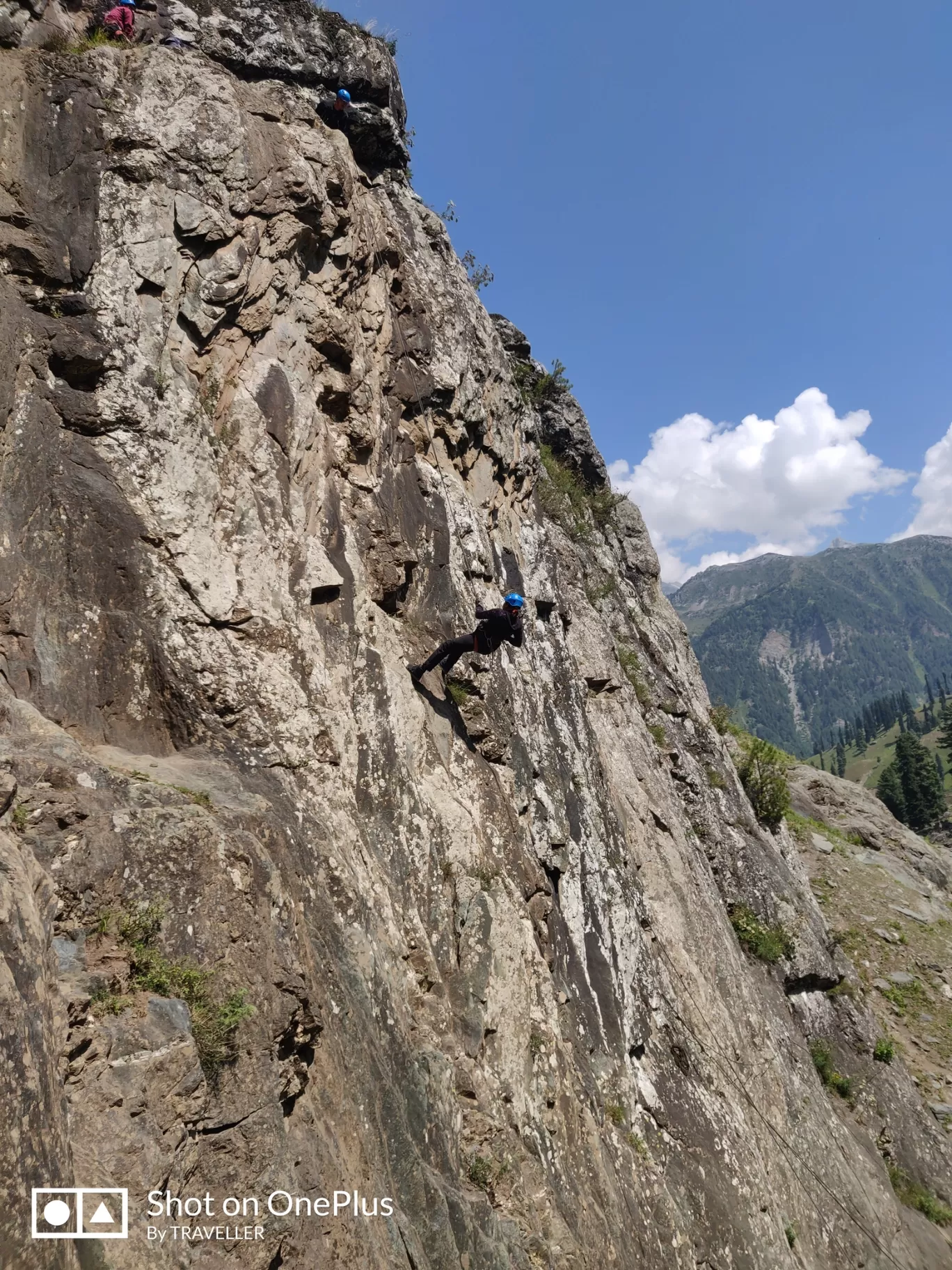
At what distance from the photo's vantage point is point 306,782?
9.10m

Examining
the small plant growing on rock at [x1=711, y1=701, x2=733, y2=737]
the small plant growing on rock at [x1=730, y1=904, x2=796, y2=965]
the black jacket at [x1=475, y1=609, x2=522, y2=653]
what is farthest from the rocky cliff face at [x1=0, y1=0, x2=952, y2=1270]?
the small plant growing on rock at [x1=711, y1=701, x2=733, y2=737]

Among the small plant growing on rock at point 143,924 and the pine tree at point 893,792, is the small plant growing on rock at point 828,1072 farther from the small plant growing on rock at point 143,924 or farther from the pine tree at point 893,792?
the pine tree at point 893,792

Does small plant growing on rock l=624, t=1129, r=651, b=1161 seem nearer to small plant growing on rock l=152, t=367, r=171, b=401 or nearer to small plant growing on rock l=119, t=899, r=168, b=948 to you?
small plant growing on rock l=119, t=899, r=168, b=948

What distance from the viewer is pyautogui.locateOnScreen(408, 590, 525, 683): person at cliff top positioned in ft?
41.6

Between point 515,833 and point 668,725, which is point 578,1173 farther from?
point 668,725

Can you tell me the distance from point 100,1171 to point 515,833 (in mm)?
8445

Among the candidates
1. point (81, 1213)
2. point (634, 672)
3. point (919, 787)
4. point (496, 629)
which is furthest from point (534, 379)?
point (919, 787)

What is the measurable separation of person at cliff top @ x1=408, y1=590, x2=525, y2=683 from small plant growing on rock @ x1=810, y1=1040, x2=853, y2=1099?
52.2 ft

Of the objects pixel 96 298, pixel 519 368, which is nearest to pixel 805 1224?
pixel 96 298

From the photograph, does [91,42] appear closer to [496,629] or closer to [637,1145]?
[496,629]

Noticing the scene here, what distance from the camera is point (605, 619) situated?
23.9 m

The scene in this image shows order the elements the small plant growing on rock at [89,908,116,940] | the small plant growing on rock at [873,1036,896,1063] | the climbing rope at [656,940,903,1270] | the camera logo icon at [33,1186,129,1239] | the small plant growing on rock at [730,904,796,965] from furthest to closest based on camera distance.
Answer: the small plant growing on rock at [873,1036,896,1063], the small plant growing on rock at [730,904,796,965], the climbing rope at [656,940,903,1270], the small plant growing on rock at [89,908,116,940], the camera logo icon at [33,1186,129,1239]

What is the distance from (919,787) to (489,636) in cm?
9858

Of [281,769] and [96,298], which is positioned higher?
[96,298]
